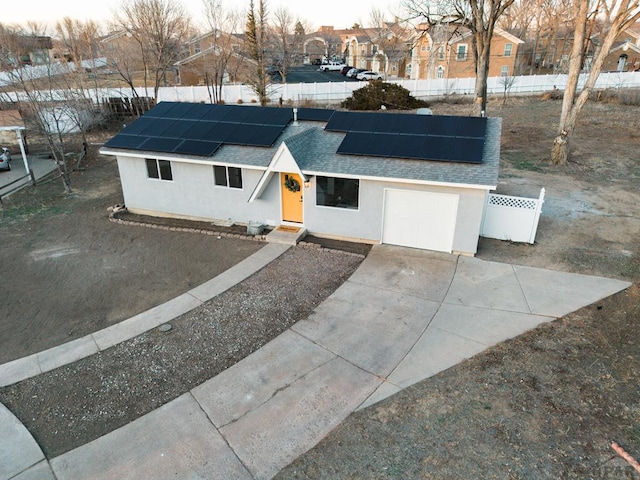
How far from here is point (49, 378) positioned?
7.72 m

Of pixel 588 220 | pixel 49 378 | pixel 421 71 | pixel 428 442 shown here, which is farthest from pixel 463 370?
pixel 421 71

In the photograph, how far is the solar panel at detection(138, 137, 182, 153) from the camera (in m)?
13.9

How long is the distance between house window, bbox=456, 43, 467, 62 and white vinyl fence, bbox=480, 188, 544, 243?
44.5 metres

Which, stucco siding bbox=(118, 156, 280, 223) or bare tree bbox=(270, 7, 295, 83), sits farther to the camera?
bare tree bbox=(270, 7, 295, 83)

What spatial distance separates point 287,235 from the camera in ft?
42.9

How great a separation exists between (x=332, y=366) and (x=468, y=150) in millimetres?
7519

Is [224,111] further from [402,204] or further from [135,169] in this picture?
[402,204]

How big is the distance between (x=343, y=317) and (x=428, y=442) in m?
3.51

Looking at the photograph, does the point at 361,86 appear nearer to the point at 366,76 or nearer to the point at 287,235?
the point at 366,76

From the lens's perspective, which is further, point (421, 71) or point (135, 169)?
point (421, 71)

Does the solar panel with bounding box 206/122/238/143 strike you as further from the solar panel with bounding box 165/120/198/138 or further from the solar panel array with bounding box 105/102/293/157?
the solar panel with bounding box 165/120/198/138

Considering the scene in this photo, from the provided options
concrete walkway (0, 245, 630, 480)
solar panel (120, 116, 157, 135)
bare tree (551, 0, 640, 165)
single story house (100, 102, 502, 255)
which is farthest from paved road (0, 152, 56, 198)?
bare tree (551, 0, 640, 165)

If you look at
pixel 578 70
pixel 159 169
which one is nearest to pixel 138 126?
pixel 159 169

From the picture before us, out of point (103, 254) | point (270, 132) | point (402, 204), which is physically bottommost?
point (103, 254)
